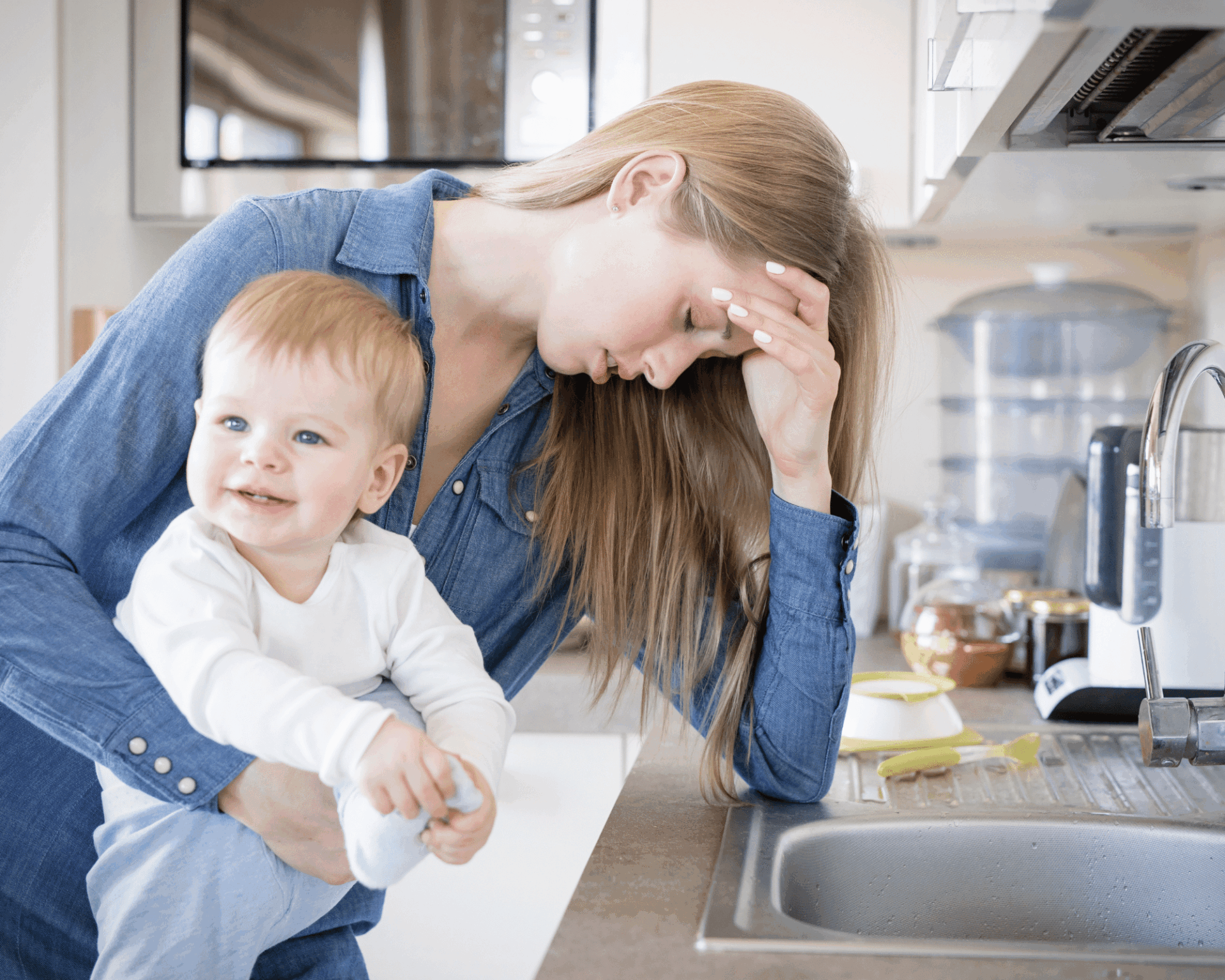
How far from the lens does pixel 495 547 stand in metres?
1.06

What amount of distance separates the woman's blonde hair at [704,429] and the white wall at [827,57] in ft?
2.91

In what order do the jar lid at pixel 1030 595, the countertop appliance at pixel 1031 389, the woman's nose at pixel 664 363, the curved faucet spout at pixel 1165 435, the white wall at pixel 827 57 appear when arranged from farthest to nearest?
the countertop appliance at pixel 1031 389 < the white wall at pixel 827 57 < the jar lid at pixel 1030 595 < the woman's nose at pixel 664 363 < the curved faucet spout at pixel 1165 435

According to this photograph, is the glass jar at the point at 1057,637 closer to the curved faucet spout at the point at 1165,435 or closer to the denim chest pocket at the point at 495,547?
the curved faucet spout at the point at 1165,435

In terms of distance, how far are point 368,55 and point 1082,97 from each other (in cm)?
146

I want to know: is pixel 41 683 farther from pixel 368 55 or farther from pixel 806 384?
pixel 368 55

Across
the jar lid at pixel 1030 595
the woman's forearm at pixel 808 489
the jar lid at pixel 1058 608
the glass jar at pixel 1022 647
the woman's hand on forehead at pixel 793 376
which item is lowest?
the glass jar at pixel 1022 647

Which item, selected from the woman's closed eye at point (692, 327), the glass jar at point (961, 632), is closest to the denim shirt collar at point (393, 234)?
the woman's closed eye at point (692, 327)

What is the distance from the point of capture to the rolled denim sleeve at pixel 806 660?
1.04 m

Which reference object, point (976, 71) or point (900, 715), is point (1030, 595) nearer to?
point (900, 715)

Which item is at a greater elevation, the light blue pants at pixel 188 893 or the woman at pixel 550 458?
the woman at pixel 550 458

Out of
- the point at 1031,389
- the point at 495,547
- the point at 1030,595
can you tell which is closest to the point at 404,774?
the point at 495,547

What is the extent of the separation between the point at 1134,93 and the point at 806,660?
55 centimetres

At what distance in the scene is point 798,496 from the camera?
41.8 inches

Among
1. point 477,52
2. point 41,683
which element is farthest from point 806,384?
point 477,52
